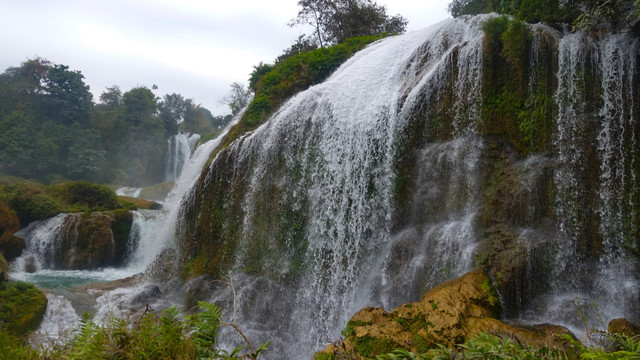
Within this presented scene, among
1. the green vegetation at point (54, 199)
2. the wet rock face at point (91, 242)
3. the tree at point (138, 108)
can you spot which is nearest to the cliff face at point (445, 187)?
the wet rock face at point (91, 242)

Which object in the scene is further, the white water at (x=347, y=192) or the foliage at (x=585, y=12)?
the white water at (x=347, y=192)

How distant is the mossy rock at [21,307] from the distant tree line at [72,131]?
2403cm

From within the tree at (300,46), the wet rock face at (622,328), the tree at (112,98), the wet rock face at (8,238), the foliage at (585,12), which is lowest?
the wet rock face at (622,328)

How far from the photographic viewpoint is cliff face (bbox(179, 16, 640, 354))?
704cm

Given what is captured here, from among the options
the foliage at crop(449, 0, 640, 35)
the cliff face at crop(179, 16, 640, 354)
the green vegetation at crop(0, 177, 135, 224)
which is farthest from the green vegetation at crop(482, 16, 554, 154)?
the green vegetation at crop(0, 177, 135, 224)

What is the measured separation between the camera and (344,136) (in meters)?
9.75

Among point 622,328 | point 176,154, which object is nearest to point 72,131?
point 176,154

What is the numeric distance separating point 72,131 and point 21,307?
96.8ft

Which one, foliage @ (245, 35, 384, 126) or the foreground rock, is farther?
foliage @ (245, 35, 384, 126)

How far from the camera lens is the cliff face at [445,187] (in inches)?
277

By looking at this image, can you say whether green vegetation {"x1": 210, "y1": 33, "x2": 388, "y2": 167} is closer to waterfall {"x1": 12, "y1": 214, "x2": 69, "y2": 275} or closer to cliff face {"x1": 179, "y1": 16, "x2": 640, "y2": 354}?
cliff face {"x1": 179, "y1": 16, "x2": 640, "y2": 354}

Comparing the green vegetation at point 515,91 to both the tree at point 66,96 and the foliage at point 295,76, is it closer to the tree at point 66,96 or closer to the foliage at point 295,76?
the foliage at point 295,76

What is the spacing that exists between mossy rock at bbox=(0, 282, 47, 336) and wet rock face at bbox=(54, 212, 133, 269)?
5677 millimetres

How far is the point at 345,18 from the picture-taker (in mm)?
23094
